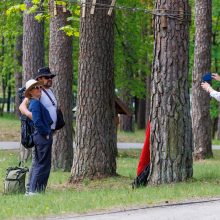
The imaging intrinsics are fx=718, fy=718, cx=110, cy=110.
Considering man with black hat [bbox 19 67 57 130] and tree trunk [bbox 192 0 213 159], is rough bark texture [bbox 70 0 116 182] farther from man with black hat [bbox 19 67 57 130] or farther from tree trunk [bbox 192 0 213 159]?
tree trunk [bbox 192 0 213 159]

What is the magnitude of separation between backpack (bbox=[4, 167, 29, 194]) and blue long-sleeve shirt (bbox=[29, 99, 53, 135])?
0.81 meters

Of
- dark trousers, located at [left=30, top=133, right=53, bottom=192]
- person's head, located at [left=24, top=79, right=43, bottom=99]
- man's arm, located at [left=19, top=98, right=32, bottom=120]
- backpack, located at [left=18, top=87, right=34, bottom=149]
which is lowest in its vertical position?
dark trousers, located at [left=30, top=133, right=53, bottom=192]

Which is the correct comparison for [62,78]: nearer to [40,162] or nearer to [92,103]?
[92,103]

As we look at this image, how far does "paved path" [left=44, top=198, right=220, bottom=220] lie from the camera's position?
820 centimetres

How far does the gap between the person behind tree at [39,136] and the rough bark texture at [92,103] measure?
1.72m

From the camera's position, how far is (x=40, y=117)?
35.1 ft

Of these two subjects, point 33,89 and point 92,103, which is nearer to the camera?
point 33,89

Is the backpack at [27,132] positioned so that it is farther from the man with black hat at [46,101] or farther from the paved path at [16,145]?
the paved path at [16,145]

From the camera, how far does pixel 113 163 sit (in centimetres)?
1300

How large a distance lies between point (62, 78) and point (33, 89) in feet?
16.1

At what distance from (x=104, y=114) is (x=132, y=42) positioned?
1941 centimetres

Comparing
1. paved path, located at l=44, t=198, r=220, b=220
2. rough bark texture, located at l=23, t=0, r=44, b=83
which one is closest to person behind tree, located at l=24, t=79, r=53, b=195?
paved path, located at l=44, t=198, r=220, b=220

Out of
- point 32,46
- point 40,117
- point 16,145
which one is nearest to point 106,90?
point 40,117

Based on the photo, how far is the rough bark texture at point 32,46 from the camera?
18172 mm
